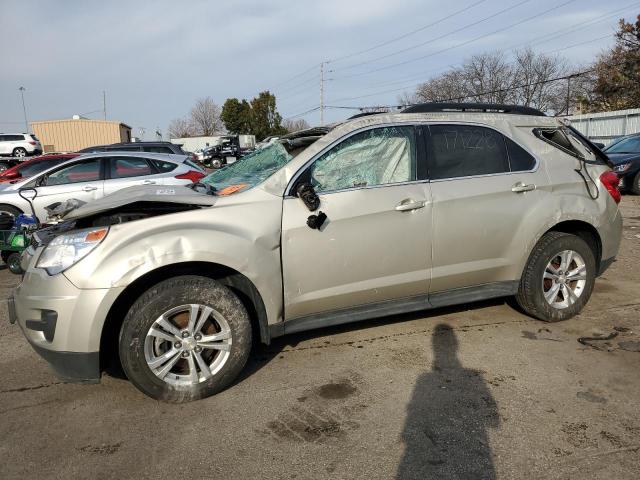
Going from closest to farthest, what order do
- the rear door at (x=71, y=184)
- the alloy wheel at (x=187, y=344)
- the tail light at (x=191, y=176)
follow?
the alloy wheel at (x=187, y=344), the rear door at (x=71, y=184), the tail light at (x=191, y=176)

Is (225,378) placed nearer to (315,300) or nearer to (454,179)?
(315,300)

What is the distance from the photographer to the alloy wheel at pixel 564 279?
4.32m

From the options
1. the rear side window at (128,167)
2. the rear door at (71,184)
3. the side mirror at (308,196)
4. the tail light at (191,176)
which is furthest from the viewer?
the tail light at (191,176)

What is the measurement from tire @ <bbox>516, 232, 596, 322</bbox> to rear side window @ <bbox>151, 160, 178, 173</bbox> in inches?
273

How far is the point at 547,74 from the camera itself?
49469 mm

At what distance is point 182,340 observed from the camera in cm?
314

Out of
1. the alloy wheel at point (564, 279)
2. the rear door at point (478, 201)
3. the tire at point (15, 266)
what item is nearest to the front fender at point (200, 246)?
the tire at point (15, 266)

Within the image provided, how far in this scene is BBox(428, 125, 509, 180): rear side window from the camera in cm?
390

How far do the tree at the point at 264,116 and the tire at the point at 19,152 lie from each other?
30.4 m

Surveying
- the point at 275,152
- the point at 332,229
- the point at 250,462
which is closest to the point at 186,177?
the point at 275,152

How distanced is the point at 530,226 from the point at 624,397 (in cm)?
147

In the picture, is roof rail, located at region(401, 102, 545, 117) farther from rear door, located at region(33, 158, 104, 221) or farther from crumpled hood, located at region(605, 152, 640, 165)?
crumpled hood, located at region(605, 152, 640, 165)

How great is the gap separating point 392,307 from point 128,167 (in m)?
6.87

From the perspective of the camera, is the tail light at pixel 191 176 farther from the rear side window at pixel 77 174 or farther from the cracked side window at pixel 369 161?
the cracked side window at pixel 369 161
